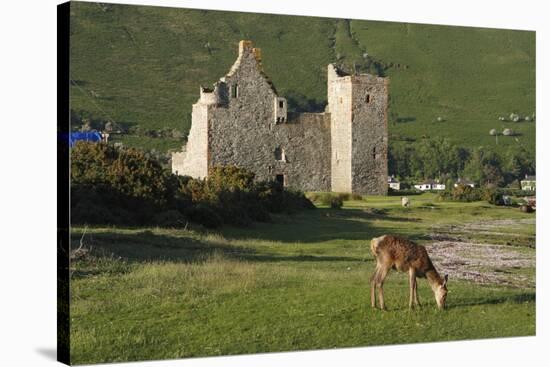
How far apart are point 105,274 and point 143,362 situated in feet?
4.41

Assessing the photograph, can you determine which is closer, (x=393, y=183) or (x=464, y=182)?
(x=393, y=183)

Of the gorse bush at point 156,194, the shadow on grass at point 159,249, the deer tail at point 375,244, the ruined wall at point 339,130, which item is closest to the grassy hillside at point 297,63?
the ruined wall at point 339,130

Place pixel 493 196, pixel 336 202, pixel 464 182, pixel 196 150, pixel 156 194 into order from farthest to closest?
pixel 493 196 → pixel 464 182 → pixel 336 202 → pixel 196 150 → pixel 156 194

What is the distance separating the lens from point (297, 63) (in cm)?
1766

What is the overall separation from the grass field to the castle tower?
1.40 ft

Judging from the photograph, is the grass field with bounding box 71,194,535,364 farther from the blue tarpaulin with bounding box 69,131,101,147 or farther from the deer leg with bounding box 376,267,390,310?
the blue tarpaulin with bounding box 69,131,101,147

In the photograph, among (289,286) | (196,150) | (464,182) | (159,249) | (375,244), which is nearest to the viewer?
(159,249)

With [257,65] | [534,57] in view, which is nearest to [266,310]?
[257,65]

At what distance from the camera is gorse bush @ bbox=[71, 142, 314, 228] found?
1561 cm

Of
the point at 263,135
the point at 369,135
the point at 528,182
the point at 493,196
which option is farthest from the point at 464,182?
the point at 263,135

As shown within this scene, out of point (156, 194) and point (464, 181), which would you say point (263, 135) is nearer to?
point (156, 194)

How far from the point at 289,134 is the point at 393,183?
217 cm

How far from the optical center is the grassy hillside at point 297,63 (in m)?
15.9

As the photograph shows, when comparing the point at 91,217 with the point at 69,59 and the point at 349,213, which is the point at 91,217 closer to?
the point at 69,59
